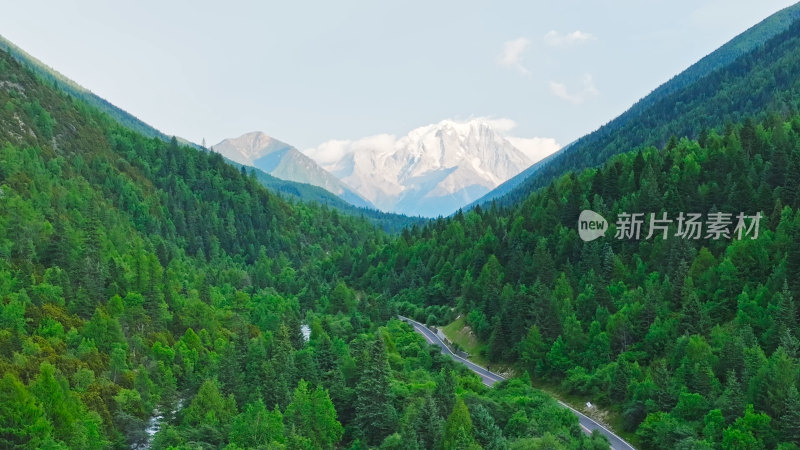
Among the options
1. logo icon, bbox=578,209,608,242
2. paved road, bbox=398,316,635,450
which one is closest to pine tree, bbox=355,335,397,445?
paved road, bbox=398,316,635,450

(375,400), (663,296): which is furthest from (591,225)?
(375,400)

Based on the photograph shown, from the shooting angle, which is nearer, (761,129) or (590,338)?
(590,338)

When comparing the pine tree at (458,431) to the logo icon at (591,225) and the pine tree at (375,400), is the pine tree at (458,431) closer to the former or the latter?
the pine tree at (375,400)

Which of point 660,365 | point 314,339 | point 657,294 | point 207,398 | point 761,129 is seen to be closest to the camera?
point 207,398

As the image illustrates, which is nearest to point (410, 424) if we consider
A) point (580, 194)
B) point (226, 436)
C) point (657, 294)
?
point (226, 436)

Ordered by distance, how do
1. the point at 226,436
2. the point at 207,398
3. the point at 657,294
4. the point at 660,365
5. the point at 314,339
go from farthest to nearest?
the point at 314,339 → the point at 657,294 → the point at 660,365 → the point at 207,398 → the point at 226,436

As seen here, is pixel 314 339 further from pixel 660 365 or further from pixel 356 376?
pixel 660 365

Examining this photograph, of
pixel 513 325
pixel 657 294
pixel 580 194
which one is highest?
pixel 580 194
